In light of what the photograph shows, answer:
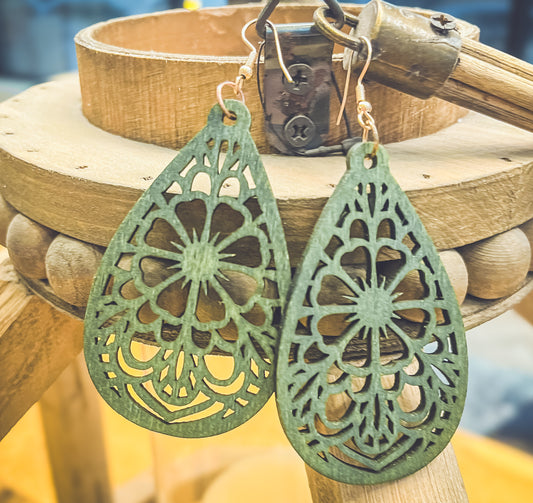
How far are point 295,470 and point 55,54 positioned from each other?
1547 mm

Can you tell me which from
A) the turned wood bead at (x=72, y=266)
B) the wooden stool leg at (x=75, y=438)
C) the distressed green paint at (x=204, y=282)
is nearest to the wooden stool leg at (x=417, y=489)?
the distressed green paint at (x=204, y=282)

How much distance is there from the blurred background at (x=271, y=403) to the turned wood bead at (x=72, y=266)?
0.93m

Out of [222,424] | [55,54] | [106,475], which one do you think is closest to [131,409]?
[222,424]

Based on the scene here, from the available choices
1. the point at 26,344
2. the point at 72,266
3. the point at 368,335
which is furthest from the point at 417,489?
the point at 26,344

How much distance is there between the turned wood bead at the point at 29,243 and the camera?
0.64 meters

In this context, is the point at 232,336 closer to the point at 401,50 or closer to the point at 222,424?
the point at 222,424

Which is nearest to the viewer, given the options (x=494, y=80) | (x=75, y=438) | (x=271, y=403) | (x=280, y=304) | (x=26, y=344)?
(x=280, y=304)

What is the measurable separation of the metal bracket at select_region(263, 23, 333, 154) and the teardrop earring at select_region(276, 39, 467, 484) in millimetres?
82

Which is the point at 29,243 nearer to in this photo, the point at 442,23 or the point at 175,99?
the point at 175,99

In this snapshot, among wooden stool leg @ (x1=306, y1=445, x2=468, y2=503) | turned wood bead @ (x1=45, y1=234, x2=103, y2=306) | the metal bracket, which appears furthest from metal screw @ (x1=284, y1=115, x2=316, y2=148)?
wooden stool leg @ (x1=306, y1=445, x2=468, y2=503)

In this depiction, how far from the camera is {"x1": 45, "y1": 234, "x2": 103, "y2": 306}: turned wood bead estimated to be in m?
0.59

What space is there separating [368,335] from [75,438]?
98cm

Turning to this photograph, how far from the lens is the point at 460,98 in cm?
62

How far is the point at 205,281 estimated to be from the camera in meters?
0.52
